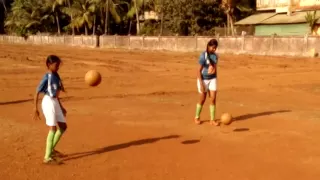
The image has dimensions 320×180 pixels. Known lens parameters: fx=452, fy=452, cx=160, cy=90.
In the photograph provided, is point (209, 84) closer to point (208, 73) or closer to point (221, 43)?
point (208, 73)

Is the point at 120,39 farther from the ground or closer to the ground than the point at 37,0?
closer to the ground

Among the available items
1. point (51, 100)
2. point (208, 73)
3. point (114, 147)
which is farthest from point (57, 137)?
point (208, 73)

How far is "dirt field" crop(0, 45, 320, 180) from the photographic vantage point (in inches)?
238

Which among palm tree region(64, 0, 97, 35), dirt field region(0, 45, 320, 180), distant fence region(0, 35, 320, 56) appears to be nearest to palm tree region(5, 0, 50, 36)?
distant fence region(0, 35, 320, 56)

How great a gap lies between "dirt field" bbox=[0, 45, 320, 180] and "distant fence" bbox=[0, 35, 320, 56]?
1394 centimetres

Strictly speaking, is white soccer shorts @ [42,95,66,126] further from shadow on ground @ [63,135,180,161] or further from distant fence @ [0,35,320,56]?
distant fence @ [0,35,320,56]

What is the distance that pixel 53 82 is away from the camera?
21.4 ft

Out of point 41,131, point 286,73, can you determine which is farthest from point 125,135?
point 286,73

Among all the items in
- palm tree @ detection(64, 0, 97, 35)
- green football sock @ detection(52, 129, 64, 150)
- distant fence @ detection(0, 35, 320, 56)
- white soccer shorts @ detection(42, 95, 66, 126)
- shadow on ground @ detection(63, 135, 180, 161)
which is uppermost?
palm tree @ detection(64, 0, 97, 35)

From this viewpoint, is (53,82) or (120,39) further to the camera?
(120,39)

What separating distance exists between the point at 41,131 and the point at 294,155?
15.5 ft

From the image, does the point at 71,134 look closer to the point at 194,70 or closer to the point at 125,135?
the point at 125,135

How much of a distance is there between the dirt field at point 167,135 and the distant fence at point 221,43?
13.9 m

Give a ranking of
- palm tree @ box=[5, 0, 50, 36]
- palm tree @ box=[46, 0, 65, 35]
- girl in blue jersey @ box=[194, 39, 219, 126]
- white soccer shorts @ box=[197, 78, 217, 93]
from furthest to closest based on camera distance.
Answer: palm tree @ box=[5, 0, 50, 36] < palm tree @ box=[46, 0, 65, 35] < white soccer shorts @ box=[197, 78, 217, 93] < girl in blue jersey @ box=[194, 39, 219, 126]
